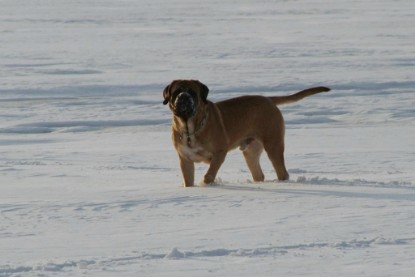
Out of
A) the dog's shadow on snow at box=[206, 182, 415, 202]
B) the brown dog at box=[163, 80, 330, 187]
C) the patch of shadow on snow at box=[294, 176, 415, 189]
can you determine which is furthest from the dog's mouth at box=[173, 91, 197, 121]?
the patch of shadow on snow at box=[294, 176, 415, 189]

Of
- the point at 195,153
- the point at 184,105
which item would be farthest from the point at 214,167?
the point at 184,105

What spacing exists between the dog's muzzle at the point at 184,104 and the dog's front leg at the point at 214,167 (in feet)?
1.43

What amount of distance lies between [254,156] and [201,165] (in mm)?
1669

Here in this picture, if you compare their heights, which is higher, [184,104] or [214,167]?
[184,104]

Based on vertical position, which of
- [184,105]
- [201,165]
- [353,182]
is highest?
[184,105]

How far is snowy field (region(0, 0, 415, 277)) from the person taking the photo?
4559mm

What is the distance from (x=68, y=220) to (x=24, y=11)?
31.1 metres

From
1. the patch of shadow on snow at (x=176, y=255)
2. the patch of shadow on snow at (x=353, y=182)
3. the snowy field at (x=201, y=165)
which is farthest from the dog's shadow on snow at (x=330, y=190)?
the patch of shadow on snow at (x=176, y=255)

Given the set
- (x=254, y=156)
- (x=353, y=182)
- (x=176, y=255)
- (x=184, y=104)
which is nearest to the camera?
(x=176, y=255)

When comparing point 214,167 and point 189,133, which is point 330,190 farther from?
point 189,133

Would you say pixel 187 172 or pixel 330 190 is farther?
pixel 187 172

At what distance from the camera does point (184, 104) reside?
23.1ft

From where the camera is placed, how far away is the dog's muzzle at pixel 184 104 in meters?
7.04

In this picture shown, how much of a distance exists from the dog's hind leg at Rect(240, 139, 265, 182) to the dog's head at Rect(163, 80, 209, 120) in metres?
0.86
